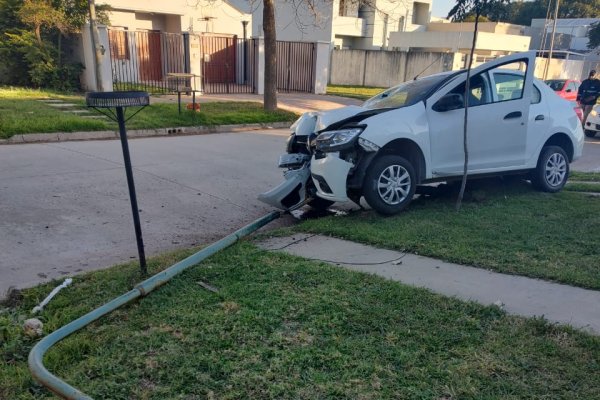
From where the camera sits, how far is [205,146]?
11422 mm

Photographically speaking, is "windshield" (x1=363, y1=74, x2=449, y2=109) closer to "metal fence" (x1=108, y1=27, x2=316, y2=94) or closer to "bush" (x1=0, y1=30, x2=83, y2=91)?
"metal fence" (x1=108, y1=27, x2=316, y2=94)

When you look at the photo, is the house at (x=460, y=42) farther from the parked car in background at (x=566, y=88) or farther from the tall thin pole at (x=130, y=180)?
the tall thin pole at (x=130, y=180)

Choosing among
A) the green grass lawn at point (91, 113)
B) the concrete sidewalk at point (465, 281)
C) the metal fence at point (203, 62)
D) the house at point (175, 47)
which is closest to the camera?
the concrete sidewalk at point (465, 281)

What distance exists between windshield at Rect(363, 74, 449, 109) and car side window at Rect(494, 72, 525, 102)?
2.36 feet

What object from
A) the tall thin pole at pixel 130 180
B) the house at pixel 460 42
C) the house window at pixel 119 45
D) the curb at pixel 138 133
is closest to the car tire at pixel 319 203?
the tall thin pole at pixel 130 180

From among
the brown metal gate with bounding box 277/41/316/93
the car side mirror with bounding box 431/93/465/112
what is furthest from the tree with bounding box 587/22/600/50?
the car side mirror with bounding box 431/93/465/112

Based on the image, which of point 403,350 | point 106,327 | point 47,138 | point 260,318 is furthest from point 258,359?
point 47,138

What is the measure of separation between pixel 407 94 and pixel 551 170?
256cm

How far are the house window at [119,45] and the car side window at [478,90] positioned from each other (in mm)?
16587

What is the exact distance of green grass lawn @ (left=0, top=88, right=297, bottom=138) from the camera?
1114 cm

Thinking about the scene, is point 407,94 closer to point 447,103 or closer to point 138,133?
point 447,103

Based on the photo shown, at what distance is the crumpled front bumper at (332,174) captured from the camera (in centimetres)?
582

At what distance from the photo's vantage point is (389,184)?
19.9ft

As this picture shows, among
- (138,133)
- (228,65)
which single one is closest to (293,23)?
(228,65)
